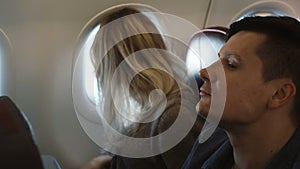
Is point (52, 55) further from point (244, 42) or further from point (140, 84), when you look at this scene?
point (244, 42)

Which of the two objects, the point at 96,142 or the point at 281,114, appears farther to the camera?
the point at 96,142

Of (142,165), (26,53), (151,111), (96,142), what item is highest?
(26,53)

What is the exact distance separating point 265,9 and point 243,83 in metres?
1.44

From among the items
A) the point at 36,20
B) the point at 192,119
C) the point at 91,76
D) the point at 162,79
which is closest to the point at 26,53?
the point at 36,20

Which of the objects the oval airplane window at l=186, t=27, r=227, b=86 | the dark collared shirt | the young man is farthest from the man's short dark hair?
the oval airplane window at l=186, t=27, r=227, b=86

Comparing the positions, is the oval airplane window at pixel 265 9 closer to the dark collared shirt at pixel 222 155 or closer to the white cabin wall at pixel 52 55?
the white cabin wall at pixel 52 55

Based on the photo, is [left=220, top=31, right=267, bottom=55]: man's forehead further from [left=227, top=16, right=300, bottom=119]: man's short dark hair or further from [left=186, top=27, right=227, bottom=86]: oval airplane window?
[left=186, top=27, right=227, bottom=86]: oval airplane window

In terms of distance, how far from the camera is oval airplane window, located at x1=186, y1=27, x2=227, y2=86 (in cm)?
221

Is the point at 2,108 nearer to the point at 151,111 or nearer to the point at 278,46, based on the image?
the point at 278,46

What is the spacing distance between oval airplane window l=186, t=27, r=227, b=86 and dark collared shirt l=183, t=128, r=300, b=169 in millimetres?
1044

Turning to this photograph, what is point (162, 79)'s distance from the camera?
1.55m

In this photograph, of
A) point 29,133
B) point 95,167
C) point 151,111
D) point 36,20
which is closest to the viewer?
point 29,133

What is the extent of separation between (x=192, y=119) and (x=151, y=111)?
0.17 m

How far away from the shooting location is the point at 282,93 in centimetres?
97
